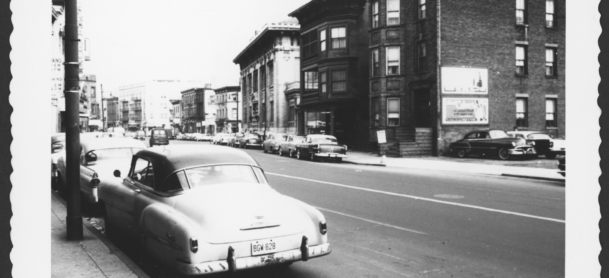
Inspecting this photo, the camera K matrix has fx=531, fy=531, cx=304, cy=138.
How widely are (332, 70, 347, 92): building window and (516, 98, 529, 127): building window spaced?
12017 mm

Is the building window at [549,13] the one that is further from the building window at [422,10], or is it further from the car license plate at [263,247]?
the car license plate at [263,247]

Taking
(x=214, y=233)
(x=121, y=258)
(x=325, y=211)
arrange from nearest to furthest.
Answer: (x=214, y=233) < (x=121, y=258) < (x=325, y=211)

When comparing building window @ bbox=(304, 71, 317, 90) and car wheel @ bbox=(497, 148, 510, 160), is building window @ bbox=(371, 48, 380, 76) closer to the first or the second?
building window @ bbox=(304, 71, 317, 90)

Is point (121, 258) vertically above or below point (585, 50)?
below

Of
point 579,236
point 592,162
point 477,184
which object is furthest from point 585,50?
point 477,184

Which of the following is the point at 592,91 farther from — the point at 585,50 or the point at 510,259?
the point at 510,259

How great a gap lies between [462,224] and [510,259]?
2.27 m

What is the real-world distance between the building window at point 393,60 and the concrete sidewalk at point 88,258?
2780 cm

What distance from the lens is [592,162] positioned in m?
4.53

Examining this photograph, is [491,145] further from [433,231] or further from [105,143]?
[105,143]

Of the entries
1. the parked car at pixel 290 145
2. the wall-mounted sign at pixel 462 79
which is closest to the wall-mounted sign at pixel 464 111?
the wall-mounted sign at pixel 462 79

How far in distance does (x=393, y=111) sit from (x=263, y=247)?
28.7 m

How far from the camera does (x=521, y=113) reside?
2969 centimetres

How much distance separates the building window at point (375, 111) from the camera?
3366 cm
